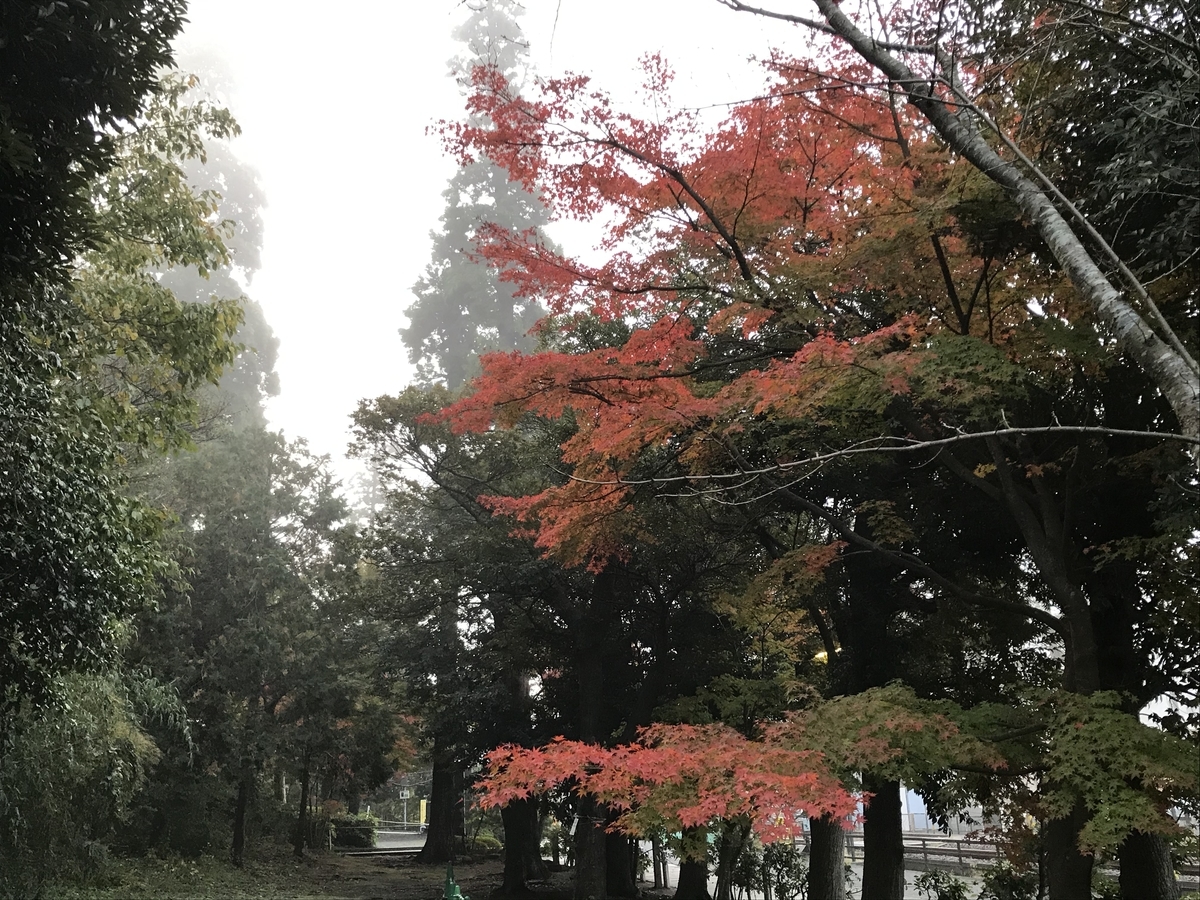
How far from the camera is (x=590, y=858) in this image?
1307cm

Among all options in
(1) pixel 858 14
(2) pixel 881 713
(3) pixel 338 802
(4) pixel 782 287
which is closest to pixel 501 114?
(4) pixel 782 287

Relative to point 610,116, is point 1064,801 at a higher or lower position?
lower

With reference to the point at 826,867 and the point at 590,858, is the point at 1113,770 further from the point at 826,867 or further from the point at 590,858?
the point at 590,858

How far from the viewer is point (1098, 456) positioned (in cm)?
762

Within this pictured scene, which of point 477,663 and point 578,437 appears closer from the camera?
point 578,437

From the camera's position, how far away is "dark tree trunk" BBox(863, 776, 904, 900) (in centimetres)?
1039

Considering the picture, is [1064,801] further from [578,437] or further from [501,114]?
[501,114]

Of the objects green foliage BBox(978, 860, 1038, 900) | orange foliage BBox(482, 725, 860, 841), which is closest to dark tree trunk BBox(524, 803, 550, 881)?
green foliage BBox(978, 860, 1038, 900)

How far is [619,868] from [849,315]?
41.1ft

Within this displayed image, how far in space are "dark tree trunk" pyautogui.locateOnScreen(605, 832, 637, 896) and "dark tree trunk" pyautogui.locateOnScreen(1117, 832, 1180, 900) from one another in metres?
9.14

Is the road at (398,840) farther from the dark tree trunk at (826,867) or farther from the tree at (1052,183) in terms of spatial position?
the tree at (1052,183)

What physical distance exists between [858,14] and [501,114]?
3629mm

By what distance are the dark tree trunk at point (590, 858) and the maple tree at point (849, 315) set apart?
6.97 m

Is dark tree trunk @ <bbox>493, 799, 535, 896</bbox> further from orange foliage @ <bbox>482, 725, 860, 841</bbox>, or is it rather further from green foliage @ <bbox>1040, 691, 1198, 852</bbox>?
green foliage @ <bbox>1040, 691, 1198, 852</bbox>
